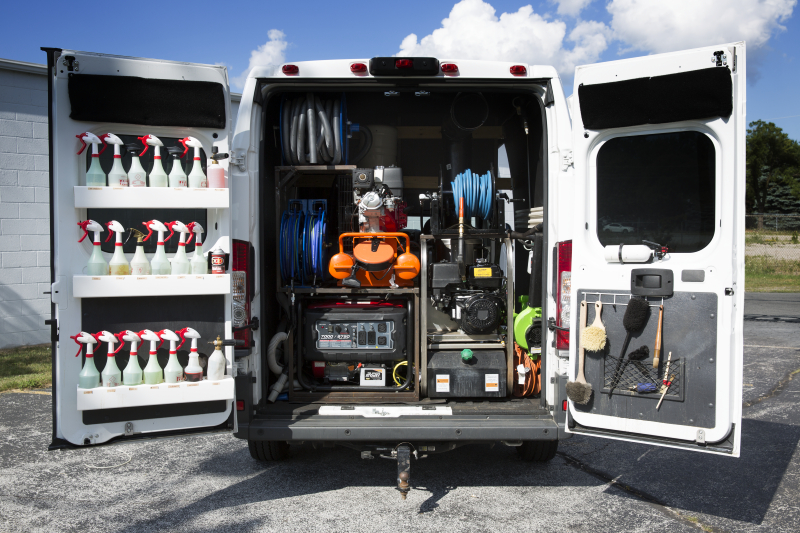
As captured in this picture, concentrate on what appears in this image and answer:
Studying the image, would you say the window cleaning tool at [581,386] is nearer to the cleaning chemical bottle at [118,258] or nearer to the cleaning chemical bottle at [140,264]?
the cleaning chemical bottle at [140,264]

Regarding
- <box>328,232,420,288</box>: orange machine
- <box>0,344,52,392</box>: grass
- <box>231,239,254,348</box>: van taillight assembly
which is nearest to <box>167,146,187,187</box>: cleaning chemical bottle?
<box>231,239,254,348</box>: van taillight assembly

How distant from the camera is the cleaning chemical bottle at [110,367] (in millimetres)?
3135

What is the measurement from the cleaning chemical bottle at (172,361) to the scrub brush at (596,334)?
222 cm

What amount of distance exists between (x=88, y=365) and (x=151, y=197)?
93 centimetres

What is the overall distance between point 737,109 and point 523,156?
7.46 feet

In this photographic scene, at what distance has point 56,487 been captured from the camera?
398 centimetres

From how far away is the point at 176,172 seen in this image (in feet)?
10.5

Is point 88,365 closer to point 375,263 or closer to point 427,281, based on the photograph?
point 375,263

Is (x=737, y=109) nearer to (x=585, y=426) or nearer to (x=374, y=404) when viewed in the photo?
(x=585, y=426)

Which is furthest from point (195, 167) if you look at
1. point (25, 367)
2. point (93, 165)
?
point (25, 367)

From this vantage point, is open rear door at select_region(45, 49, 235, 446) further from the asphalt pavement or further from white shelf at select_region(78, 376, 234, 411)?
the asphalt pavement

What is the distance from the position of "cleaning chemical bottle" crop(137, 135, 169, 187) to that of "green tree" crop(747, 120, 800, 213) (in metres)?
49.9

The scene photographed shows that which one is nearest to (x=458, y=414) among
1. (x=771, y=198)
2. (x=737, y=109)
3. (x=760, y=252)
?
(x=737, y=109)

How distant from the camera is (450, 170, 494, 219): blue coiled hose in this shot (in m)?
4.39
